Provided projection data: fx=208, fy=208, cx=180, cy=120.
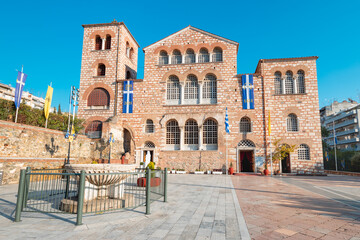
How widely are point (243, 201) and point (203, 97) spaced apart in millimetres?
16351

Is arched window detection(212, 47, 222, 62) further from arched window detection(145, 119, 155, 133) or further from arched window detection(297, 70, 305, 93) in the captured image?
arched window detection(145, 119, 155, 133)

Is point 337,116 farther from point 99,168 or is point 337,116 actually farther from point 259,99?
point 99,168

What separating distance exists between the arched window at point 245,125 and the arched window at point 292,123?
400 centimetres

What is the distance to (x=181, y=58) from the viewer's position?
24.4 meters

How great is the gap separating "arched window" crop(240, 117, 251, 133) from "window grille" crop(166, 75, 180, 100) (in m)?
7.61

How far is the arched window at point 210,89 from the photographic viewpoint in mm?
23125

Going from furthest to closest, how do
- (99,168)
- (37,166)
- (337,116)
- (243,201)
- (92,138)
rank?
(337,116)
(92,138)
(37,166)
(243,201)
(99,168)

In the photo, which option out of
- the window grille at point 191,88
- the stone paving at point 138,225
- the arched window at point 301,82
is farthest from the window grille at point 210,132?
the stone paving at point 138,225

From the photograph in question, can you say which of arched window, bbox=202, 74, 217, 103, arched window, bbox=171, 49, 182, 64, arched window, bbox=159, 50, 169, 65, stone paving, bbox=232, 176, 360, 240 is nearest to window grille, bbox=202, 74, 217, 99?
arched window, bbox=202, 74, 217, 103

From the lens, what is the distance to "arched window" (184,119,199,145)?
74.5 feet

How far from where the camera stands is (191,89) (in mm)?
23672

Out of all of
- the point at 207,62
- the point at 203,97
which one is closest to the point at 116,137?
the point at 203,97

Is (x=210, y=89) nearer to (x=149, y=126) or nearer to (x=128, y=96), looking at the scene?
(x=149, y=126)

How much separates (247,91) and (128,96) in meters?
13.2
